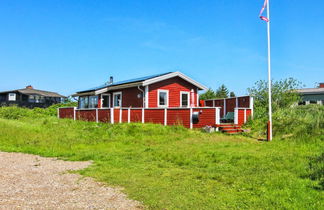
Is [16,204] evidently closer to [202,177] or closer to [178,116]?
[202,177]

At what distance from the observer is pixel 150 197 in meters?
4.29

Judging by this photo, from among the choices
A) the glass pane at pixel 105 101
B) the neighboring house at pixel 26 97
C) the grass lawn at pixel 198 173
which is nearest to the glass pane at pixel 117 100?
→ the glass pane at pixel 105 101

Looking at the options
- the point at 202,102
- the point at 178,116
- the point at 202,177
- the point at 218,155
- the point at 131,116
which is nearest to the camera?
the point at 202,177

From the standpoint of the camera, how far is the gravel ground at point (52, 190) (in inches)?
157

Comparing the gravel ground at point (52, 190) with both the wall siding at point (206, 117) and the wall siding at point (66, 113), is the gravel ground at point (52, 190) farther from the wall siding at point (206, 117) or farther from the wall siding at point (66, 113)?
the wall siding at point (66, 113)

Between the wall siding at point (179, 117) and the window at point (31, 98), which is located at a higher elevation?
the window at point (31, 98)

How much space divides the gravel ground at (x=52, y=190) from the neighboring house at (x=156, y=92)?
12.2 meters

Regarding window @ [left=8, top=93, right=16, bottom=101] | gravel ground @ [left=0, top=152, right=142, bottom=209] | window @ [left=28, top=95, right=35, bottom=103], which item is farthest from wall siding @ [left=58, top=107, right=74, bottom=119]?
window @ [left=8, top=93, right=16, bottom=101]

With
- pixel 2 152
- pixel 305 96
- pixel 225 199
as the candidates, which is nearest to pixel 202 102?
pixel 2 152

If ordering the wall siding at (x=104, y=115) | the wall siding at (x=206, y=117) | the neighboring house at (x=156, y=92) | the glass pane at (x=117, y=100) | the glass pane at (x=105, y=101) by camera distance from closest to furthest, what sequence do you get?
the wall siding at (x=206, y=117) → the wall siding at (x=104, y=115) → the neighboring house at (x=156, y=92) → the glass pane at (x=117, y=100) → the glass pane at (x=105, y=101)

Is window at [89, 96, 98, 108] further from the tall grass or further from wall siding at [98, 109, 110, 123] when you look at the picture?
the tall grass

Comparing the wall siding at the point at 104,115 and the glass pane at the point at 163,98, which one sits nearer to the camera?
the wall siding at the point at 104,115

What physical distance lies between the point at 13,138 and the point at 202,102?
48.0 ft

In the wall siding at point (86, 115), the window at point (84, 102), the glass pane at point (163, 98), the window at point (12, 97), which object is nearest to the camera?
the wall siding at point (86, 115)
